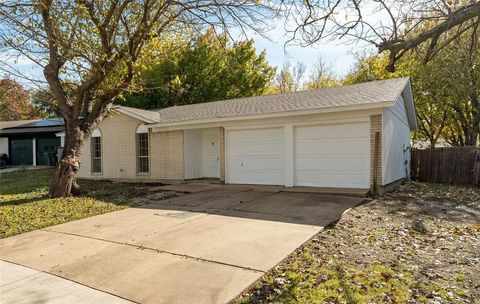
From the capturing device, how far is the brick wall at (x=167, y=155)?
14938mm

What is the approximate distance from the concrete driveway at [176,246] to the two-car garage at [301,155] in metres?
1.64

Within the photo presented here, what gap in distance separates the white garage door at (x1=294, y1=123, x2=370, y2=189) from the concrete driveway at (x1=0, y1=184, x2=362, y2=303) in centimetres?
153

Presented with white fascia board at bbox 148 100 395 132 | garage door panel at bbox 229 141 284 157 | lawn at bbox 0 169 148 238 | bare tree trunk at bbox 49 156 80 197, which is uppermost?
white fascia board at bbox 148 100 395 132

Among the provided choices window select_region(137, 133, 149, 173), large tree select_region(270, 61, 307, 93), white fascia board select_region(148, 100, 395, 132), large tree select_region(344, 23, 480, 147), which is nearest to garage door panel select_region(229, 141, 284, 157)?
white fascia board select_region(148, 100, 395, 132)

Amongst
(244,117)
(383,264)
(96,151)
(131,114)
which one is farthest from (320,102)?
(96,151)

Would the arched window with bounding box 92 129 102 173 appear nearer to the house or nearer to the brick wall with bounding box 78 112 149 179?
the house

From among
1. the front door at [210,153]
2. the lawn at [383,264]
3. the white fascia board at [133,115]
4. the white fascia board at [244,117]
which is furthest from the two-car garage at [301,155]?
the white fascia board at [133,115]

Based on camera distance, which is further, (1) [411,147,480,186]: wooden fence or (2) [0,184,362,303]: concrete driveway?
(1) [411,147,480,186]: wooden fence

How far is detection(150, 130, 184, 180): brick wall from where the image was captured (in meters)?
14.9

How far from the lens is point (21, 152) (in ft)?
86.8

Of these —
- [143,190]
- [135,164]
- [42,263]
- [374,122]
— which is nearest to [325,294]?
[42,263]

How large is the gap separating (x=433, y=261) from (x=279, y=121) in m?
7.71

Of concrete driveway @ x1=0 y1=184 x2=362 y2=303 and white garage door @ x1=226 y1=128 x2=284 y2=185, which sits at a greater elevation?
white garage door @ x1=226 y1=128 x2=284 y2=185

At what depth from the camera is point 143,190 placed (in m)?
12.6
